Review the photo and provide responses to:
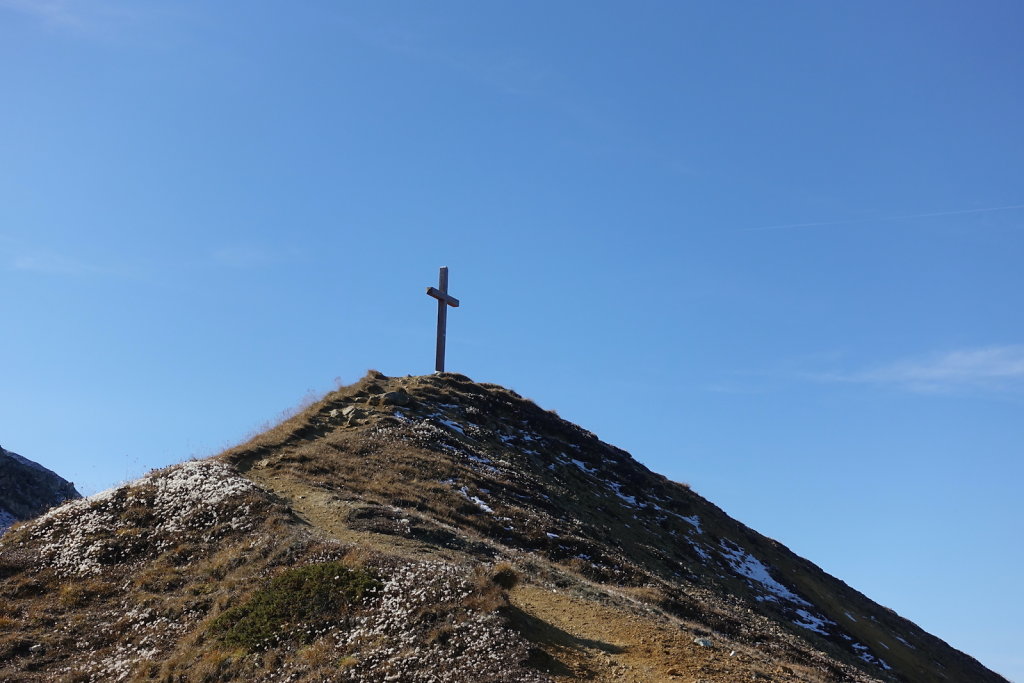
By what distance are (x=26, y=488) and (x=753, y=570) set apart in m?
38.2

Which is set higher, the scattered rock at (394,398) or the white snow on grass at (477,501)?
the scattered rock at (394,398)

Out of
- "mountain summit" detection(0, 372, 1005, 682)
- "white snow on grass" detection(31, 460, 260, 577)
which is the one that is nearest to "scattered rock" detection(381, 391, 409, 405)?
"mountain summit" detection(0, 372, 1005, 682)

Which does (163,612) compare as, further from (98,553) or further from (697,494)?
(697,494)

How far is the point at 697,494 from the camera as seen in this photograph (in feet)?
157

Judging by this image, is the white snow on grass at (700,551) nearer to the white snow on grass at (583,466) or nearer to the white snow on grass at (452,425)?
the white snow on grass at (583,466)

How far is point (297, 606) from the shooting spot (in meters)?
17.8

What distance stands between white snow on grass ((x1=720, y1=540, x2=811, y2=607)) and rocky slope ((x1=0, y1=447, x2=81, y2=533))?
33.5 metres

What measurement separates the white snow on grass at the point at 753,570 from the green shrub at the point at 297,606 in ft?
76.8

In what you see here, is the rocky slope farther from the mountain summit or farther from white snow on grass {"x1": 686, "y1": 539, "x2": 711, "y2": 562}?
white snow on grass {"x1": 686, "y1": 539, "x2": 711, "y2": 562}

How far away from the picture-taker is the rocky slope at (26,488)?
151ft

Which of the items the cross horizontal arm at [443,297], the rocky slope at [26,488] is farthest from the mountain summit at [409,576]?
the rocky slope at [26,488]

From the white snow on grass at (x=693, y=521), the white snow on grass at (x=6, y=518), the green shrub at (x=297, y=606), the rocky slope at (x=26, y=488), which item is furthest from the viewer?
the rocky slope at (x=26, y=488)

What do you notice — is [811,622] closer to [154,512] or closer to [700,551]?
[700,551]

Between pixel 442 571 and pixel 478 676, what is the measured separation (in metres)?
4.21
